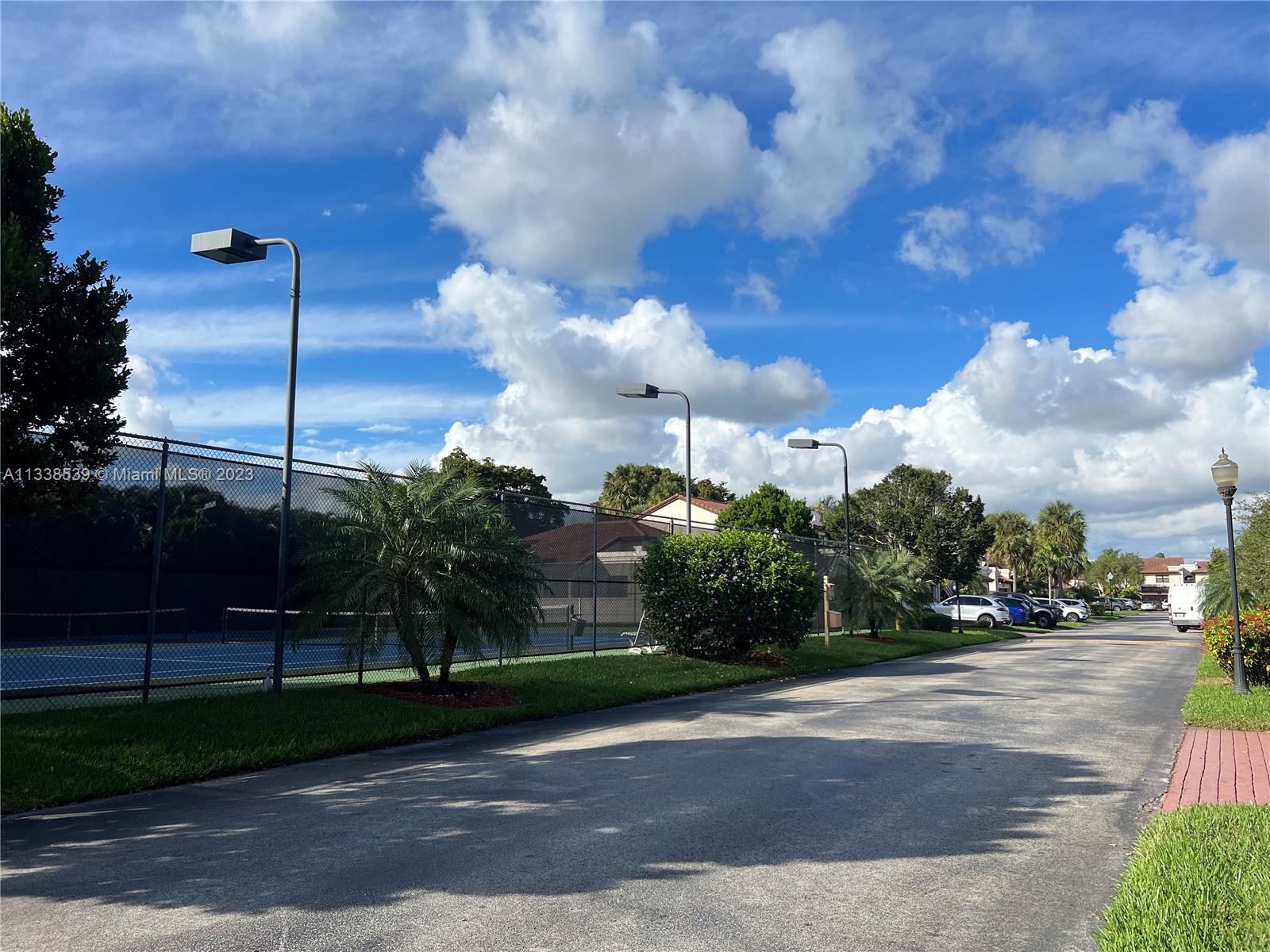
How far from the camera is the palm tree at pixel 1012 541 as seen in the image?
84625 millimetres

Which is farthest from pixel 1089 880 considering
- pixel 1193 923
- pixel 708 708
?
pixel 708 708

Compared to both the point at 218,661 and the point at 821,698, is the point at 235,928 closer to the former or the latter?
the point at 218,661

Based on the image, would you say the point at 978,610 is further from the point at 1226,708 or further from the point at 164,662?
the point at 164,662

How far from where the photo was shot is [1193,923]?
4668 millimetres

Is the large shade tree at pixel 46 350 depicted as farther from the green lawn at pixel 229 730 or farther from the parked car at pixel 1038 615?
the parked car at pixel 1038 615

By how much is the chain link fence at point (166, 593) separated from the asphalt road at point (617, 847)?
2.94m

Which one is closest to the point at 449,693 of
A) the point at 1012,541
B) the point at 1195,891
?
the point at 1195,891

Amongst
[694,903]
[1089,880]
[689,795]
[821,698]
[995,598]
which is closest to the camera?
[694,903]

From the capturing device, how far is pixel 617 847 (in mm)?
6383

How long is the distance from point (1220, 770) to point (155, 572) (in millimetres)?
11478

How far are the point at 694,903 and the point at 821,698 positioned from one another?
422 inches

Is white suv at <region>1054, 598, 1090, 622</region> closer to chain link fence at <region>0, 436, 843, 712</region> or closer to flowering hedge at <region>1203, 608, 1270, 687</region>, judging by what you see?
flowering hedge at <region>1203, 608, 1270, 687</region>

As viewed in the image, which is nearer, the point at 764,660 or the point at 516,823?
the point at 516,823

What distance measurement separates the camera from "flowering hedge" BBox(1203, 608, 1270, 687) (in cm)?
1623
